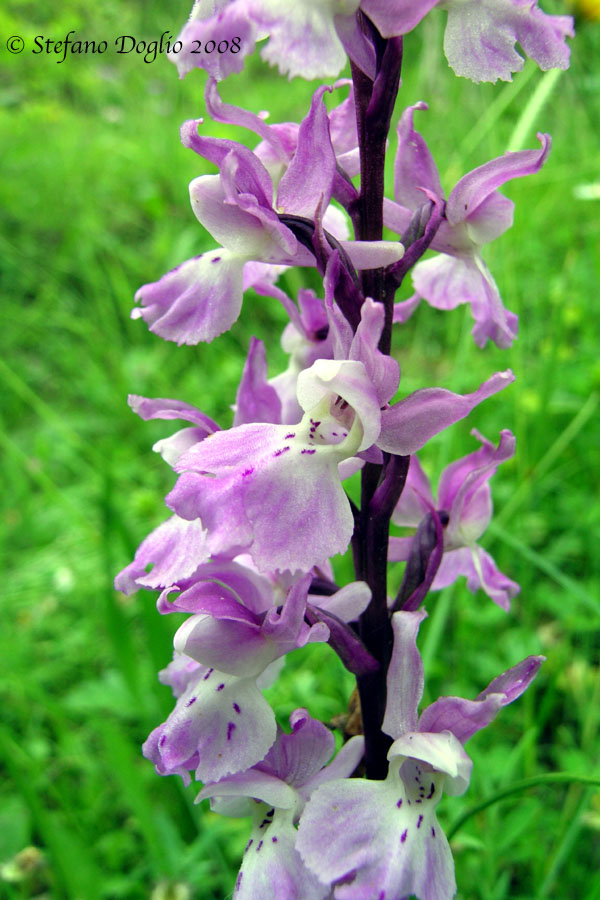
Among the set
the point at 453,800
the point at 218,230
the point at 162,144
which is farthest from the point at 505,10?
the point at 162,144

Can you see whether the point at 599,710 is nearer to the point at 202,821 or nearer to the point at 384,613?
the point at 202,821

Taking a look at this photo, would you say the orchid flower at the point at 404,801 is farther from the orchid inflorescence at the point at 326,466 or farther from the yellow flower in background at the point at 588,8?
the yellow flower in background at the point at 588,8

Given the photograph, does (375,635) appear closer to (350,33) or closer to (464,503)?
(464,503)

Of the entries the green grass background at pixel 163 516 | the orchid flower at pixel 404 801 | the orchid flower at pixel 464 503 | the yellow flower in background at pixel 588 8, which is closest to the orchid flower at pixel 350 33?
the orchid flower at pixel 464 503

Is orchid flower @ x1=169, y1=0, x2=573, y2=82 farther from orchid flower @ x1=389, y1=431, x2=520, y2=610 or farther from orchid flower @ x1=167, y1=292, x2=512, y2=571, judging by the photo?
orchid flower @ x1=389, y1=431, x2=520, y2=610

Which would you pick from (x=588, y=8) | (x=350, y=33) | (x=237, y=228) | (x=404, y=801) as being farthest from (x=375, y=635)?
(x=588, y=8)
